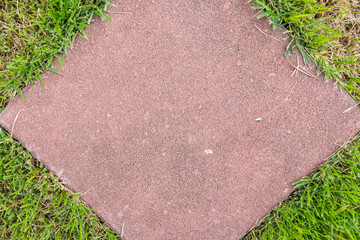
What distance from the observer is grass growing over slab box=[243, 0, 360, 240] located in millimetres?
1484

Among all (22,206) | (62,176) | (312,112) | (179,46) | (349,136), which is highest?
(179,46)

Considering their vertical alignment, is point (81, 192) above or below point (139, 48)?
below

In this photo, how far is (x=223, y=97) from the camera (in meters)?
1.54

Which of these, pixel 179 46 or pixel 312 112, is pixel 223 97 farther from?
pixel 312 112

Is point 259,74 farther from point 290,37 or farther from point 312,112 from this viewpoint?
point 312,112

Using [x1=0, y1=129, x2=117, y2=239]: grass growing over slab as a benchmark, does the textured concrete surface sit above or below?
above

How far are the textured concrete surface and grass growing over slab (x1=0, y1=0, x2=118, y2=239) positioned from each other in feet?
0.26

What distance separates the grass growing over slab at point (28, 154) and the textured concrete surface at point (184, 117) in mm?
78

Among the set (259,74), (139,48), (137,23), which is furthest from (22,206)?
(259,74)

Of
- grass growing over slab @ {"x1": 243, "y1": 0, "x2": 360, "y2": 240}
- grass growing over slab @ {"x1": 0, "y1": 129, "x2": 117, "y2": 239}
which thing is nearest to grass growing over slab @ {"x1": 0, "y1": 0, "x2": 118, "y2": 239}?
grass growing over slab @ {"x1": 0, "y1": 129, "x2": 117, "y2": 239}

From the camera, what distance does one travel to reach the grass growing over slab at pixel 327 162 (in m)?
1.48

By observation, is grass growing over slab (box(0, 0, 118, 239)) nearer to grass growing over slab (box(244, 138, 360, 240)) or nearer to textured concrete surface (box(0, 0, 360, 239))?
textured concrete surface (box(0, 0, 360, 239))

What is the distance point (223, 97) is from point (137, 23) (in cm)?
70

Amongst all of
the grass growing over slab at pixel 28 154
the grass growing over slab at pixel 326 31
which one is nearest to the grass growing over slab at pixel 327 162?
the grass growing over slab at pixel 326 31
